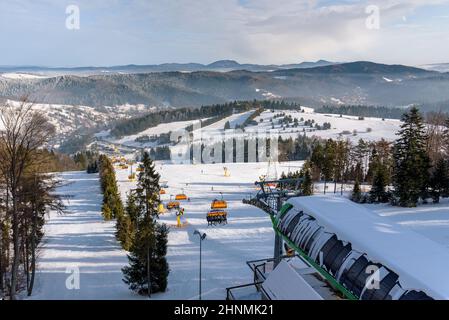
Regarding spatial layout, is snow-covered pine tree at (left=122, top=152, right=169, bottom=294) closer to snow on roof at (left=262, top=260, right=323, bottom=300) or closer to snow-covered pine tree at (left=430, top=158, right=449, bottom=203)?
snow on roof at (left=262, top=260, right=323, bottom=300)

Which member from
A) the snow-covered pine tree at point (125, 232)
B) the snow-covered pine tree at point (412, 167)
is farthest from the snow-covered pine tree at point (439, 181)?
the snow-covered pine tree at point (125, 232)

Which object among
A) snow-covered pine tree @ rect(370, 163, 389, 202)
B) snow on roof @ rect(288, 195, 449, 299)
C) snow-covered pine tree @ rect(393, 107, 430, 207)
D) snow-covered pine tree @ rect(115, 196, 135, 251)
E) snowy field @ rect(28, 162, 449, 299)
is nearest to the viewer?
snow on roof @ rect(288, 195, 449, 299)

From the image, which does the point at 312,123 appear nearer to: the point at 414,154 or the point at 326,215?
the point at 414,154

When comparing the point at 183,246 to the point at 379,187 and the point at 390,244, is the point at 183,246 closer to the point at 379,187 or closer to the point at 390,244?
the point at 390,244

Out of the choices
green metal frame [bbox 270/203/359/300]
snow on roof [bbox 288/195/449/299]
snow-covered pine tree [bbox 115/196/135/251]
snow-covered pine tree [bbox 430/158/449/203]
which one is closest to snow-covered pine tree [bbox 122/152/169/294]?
snow-covered pine tree [bbox 115/196/135/251]
